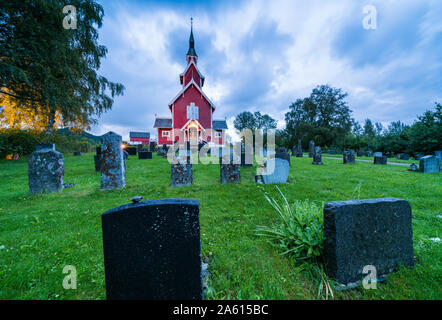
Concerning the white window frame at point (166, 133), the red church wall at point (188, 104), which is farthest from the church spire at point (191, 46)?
the white window frame at point (166, 133)

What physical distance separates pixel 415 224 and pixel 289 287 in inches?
121

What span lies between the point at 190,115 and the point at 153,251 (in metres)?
24.5

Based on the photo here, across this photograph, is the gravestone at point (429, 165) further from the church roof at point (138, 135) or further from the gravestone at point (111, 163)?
the church roof at point (138, 135)

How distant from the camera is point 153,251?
153 centimetres

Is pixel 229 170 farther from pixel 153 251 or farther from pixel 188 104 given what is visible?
pixel 188 104

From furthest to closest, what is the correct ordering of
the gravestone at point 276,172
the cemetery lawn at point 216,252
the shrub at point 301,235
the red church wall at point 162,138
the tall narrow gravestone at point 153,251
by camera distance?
the red church wall at point 162,138
the gravestone at point 276,172
the shrub at point 301,235
the cemetery lawn at point 216,252
the tall narrow gravestone at point 153,251

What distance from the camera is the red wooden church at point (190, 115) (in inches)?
943

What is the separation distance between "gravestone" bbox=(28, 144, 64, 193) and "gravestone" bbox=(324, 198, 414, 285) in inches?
288

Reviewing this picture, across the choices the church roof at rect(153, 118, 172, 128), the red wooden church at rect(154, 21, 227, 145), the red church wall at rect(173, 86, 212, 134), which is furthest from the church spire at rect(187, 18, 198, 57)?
the church roof at rect(153, 118, 172, 128)

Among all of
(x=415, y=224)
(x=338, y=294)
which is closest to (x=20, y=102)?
(x=338, y=294)

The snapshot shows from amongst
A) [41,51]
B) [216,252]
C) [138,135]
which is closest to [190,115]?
[41,51]

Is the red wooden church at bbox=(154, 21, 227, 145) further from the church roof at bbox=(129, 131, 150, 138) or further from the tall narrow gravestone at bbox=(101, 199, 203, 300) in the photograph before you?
the tall narrow gravestone at bbox=(101, 199, 203, 300)

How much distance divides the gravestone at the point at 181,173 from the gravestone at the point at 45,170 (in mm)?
3560

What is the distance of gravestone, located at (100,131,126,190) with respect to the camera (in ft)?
17.8
